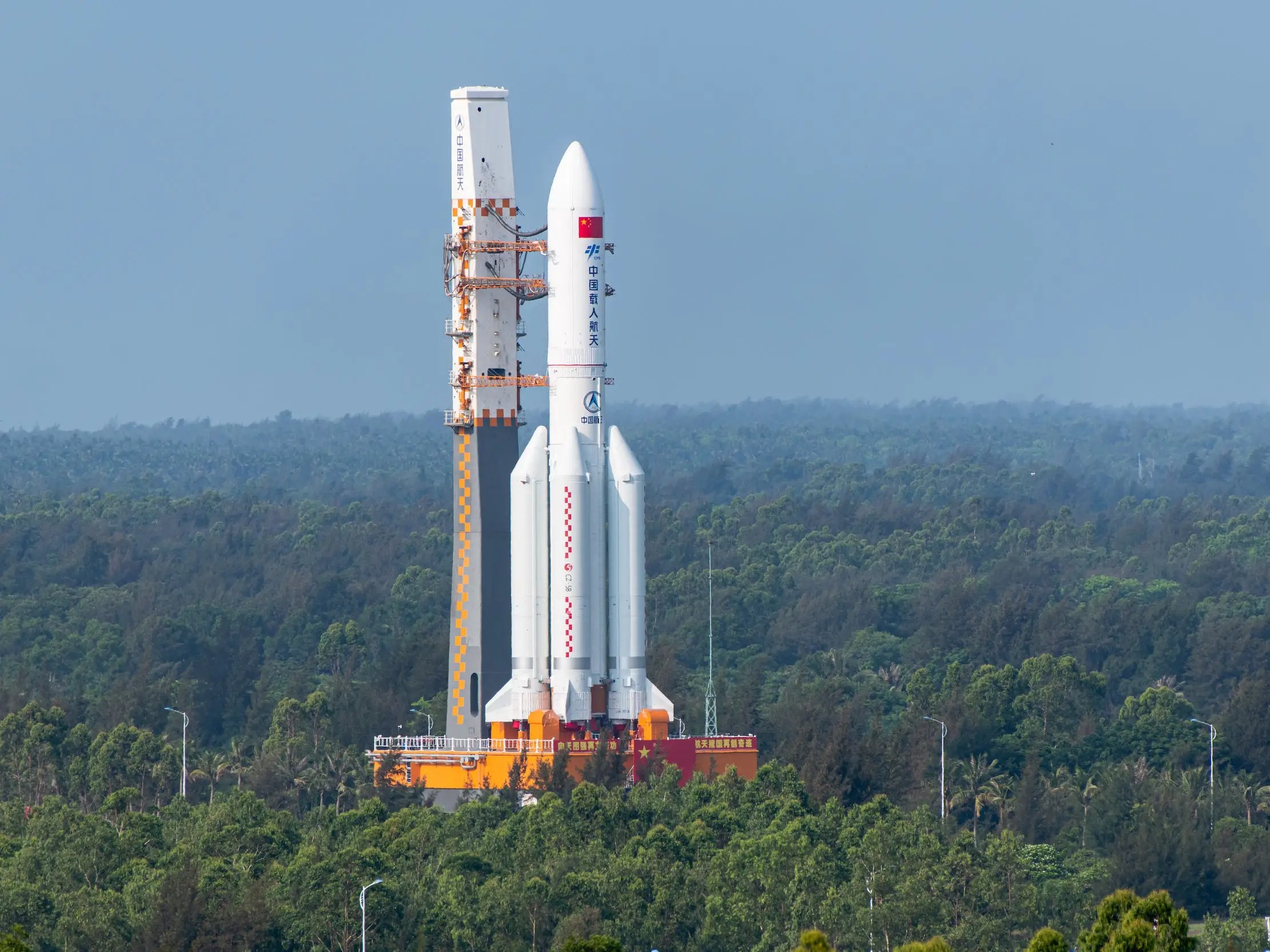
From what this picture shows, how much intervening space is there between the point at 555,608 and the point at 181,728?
3074 centimetres

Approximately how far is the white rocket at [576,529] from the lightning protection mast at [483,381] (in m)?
0.95

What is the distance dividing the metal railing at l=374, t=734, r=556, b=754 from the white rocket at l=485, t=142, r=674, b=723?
0.65m

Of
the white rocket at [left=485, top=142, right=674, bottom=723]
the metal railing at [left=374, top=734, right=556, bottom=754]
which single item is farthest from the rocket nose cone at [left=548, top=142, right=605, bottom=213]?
the metal railing at [left=374, top=734, right=556, bottom=754]

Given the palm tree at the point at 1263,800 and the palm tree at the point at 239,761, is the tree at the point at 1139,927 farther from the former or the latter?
the palm tree at the point at 239,761

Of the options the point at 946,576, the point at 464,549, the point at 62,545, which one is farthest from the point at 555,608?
the point at 62,545

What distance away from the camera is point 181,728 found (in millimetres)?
106438

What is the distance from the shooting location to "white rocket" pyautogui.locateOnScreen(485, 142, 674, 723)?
7838cm

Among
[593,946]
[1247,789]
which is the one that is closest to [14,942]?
[593,946]

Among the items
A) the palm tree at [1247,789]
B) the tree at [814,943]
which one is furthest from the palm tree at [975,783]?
the tree at [814,943]

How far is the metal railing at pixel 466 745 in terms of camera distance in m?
78.2

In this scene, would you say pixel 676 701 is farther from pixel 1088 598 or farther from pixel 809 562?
pixel 809 562

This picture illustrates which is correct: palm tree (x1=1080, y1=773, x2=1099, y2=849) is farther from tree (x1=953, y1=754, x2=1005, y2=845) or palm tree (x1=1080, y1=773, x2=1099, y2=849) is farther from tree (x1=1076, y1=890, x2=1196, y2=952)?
tree (x1=1076, y1=890, x2=1196, y2=952)

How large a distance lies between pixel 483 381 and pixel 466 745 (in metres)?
8.17

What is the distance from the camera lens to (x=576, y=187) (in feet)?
259
